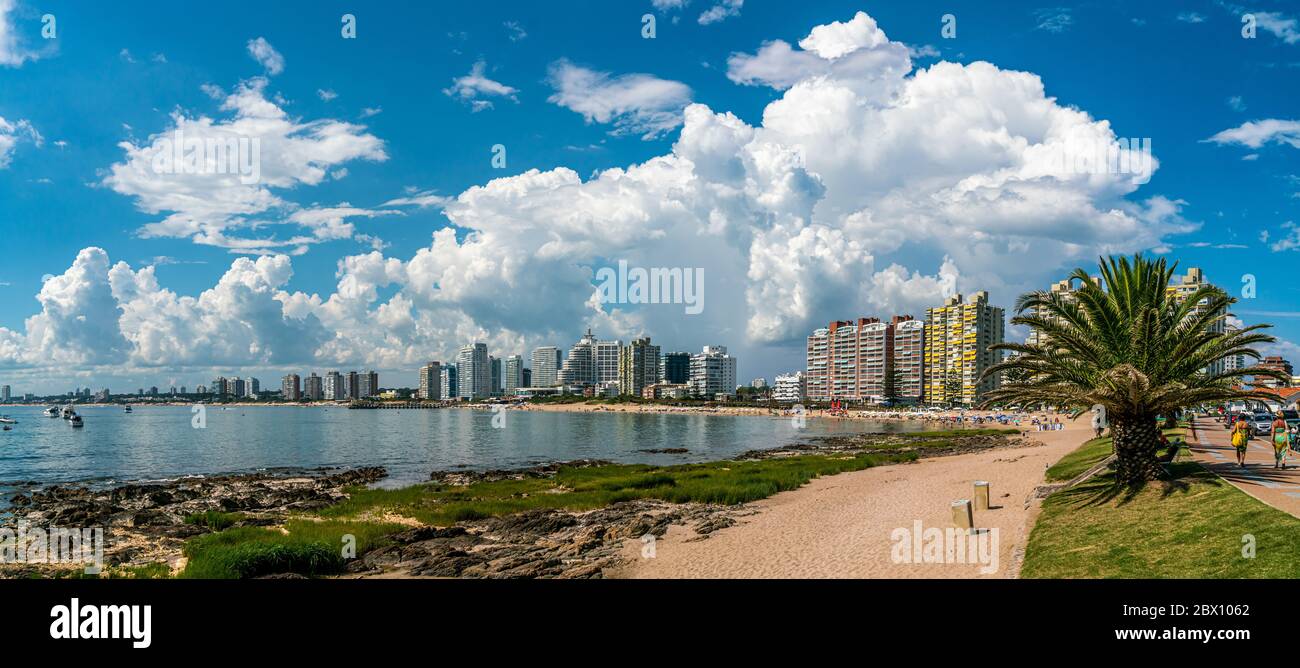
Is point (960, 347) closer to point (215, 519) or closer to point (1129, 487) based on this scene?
point (1129, 487)

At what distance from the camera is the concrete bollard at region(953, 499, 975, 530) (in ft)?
70.8

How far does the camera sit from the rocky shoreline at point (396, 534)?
67.5ft

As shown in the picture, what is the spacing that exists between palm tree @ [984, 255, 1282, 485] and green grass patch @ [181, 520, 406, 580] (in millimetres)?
19953

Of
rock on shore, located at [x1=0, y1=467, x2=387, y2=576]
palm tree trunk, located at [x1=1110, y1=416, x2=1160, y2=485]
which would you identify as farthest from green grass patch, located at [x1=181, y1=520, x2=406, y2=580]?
palm tree trunk, located at [x1=1110, y1=416, x2=1160, y2=485]

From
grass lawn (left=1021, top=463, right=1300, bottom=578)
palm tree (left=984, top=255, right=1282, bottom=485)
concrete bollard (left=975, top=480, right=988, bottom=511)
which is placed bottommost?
concrete bollard (left=975, top=480, right=988, bottom=511)

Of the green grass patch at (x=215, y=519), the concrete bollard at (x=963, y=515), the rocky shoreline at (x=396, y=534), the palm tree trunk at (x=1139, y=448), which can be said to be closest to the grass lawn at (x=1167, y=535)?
the palm tree trunk at (x=1139, y=448)

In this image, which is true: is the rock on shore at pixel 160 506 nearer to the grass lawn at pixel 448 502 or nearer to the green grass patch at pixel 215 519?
the green grass patch at pixel 215 519

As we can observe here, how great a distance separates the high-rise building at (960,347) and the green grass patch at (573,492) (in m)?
147

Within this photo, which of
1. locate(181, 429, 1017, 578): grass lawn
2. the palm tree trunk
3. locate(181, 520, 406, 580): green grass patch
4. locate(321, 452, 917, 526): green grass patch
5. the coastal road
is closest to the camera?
the coastal road

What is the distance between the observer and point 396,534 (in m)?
25.3

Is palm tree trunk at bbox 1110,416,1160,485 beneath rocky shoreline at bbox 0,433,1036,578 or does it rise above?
above

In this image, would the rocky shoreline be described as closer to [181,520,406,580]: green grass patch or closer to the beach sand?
[181,520,406,580]: green grass patch
